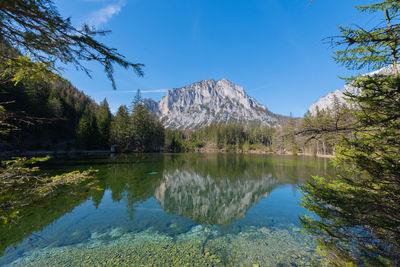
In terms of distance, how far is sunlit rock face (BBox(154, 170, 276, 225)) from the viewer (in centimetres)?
820

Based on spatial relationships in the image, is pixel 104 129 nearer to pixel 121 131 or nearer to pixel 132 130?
pixel 121 131

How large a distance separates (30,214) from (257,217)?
36.4ft

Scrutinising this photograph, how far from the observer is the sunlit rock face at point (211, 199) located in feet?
26.9

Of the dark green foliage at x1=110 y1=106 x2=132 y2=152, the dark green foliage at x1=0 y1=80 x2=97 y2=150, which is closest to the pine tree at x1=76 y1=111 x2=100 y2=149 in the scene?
the dark green foliage at x1=0 y1=80 x2=97 y2=150

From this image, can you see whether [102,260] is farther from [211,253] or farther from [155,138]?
[155,138]

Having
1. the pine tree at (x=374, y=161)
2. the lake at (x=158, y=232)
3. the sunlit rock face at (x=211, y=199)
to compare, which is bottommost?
the sunlit rock face at (x=211, y=199)

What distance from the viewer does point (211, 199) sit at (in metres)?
10.8

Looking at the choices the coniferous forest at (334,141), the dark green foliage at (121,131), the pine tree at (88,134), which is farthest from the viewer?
the dark green foliage at (121,131)

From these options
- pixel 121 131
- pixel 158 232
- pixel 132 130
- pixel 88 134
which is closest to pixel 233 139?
pixel 132 130

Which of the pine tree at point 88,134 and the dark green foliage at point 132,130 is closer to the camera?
the pine tree at point 88,134

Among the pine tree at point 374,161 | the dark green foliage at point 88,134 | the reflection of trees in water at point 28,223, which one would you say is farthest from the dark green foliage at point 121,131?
the pine tree at point 374,161

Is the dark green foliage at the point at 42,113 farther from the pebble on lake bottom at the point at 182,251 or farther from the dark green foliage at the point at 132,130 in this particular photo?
the pebble on lake bottom at the point at 182,251

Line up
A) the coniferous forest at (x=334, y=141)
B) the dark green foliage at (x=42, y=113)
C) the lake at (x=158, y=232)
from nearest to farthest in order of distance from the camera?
the coniferous forest at (x=334, y=141)
the lake at (x=158, y=232)
the dark green foliage at (x=42, y=113)

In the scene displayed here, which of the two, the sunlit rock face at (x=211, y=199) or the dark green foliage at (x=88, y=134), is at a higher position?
the dark green foliage at (x=88, y=134)
